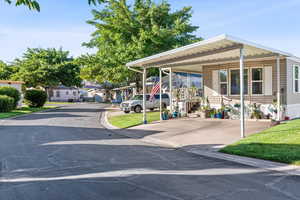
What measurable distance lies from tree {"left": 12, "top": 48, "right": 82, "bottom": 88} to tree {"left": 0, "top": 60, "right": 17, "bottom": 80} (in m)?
1.11

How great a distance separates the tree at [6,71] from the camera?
45.5 metres

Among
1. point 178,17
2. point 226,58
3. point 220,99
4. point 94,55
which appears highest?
point 178,17

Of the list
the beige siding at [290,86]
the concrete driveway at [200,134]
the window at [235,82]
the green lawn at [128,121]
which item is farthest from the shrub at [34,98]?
the beige siding at [290,86]

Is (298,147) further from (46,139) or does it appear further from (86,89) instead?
(86,89)

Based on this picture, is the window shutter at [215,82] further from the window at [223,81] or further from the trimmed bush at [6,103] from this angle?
the trimmed bush at [6,103]

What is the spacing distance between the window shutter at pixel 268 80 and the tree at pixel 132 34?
11.6 metres

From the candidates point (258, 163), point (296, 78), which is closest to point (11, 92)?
point (296, 78)

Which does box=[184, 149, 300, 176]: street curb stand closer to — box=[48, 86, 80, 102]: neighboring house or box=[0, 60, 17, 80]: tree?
box=[0, 60, 17, 80]: tree

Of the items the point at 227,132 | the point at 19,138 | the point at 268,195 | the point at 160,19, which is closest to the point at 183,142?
the point at 227,132

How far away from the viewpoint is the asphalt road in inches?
174

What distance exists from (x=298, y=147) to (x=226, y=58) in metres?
7.87

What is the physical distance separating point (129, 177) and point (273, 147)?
448 cm

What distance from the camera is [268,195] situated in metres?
4.37

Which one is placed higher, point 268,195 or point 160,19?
point 160,19
